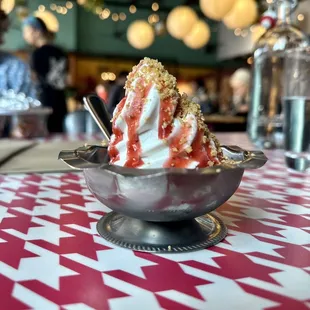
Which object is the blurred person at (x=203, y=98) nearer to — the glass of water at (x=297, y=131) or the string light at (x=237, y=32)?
the string light at (x=237, y=32)

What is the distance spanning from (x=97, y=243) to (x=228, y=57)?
8.66 metres

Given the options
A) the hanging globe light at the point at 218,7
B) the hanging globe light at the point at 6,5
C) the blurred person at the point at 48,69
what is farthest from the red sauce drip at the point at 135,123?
the hanging globe light at the point at 218,7

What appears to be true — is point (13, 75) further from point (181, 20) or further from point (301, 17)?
point (301, 17)

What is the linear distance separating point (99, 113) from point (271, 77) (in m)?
1.14

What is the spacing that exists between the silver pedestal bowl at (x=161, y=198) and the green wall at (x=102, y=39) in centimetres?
770

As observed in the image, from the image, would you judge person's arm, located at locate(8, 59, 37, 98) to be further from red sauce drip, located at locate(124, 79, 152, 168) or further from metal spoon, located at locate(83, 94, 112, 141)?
red sauce drip, located at locate(124, 79, 152, 168)

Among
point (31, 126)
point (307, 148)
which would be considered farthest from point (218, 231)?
point (31, 126)

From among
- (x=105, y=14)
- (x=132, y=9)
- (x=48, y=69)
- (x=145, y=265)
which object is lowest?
(x=145, y=265)

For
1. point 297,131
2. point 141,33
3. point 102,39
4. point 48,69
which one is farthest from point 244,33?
point 297,131

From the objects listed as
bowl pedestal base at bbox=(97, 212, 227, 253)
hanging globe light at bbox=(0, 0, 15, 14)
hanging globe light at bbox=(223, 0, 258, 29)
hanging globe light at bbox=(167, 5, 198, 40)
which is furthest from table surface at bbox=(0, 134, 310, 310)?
hanging globe light at bbox=(167, 5, 198, 40)

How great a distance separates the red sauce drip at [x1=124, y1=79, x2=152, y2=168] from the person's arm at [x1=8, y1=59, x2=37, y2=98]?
5.79ft

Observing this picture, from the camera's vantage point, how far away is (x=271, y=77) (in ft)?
5.69

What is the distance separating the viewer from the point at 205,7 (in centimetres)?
353

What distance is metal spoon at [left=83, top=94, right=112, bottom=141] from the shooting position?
756 mm
